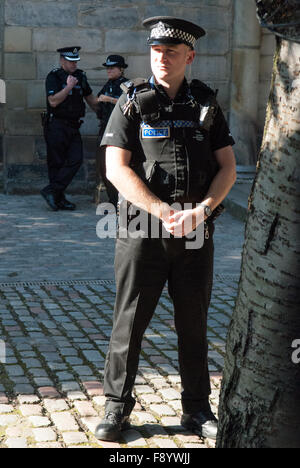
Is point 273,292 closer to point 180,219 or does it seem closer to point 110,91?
point 180,219

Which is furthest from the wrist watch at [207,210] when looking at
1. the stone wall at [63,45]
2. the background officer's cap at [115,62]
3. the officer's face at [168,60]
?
the stone wall at [63,45]

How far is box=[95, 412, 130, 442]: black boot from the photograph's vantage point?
13.6 feet

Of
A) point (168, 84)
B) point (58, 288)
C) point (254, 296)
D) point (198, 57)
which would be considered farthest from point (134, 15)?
point (254, 296)

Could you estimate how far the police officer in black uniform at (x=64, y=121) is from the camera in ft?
34.8

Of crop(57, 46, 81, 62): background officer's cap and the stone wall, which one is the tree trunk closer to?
crop(57, 46, 81, 62): background officer's cap

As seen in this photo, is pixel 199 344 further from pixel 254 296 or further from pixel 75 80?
pixel 75 80

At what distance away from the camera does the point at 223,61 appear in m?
12.3

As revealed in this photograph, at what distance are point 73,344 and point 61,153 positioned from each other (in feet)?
18.4

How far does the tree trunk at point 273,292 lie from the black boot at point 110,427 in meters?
1.04

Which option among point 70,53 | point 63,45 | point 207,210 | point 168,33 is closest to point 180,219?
point 207,210

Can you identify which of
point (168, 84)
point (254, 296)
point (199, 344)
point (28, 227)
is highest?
point (168, 84)

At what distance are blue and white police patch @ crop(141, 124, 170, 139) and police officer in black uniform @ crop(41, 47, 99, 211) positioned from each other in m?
6.73

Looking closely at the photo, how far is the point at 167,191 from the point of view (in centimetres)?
404

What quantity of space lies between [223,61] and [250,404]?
9.76m
